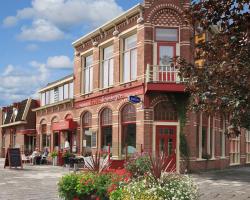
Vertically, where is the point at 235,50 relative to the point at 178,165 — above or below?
above

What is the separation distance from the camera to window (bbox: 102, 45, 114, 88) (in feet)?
86.6

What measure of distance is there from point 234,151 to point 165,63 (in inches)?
464

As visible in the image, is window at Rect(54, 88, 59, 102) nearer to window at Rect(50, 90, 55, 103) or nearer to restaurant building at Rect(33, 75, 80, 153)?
restaurant building at Rect(33, 75, 80, 153)

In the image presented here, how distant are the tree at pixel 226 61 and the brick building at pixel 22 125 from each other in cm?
3361

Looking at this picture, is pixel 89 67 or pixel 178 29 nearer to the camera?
pixel 178 29

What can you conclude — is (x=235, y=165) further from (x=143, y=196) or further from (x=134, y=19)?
(x=143, y=196)

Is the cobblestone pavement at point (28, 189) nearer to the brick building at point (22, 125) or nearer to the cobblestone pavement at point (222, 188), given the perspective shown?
the cobblestone pavement at point (222, 188)

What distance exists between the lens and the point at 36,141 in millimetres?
38250

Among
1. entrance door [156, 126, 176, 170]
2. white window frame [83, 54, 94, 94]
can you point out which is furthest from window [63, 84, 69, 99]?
entrance door [156, 126, 176, 170]

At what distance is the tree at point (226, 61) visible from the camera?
6.42m

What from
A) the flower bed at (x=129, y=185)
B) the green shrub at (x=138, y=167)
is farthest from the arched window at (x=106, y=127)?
the flower bed at (x=129, y=185)

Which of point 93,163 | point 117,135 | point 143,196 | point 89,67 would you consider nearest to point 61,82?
point 89,67

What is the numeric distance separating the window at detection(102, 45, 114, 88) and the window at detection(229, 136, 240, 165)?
9.76m

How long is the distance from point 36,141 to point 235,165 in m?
16.9
